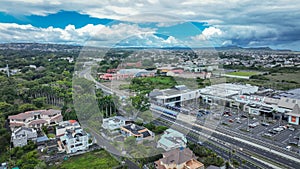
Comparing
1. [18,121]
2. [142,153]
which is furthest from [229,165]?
[18,121]

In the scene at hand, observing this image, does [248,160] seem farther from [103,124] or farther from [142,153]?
[103,124]

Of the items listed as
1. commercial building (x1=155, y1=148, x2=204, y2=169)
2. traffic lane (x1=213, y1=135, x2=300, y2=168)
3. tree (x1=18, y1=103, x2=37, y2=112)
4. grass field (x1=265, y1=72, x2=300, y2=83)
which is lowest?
traffic lane (x1=213, y1=135, x2=300, y2=168)

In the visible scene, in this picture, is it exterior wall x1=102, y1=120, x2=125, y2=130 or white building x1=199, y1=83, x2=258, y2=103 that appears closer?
exterior wall x1=102, y1=120, x2=125, y2=130

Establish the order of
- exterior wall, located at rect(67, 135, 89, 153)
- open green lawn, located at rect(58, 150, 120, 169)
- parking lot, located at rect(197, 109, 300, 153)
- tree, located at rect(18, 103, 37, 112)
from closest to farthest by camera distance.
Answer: open green lawn, located at rect(58, 150, 120, 169) → exterior wall, located at rect(67, 135, 89, 153) → parking lot, located at rect(197, 109, 300, 153) → tree, located at rect(18, 103, 37, 112)

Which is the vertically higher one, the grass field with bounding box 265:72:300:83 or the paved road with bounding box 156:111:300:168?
the grass field with bounding box 265:72:300:83

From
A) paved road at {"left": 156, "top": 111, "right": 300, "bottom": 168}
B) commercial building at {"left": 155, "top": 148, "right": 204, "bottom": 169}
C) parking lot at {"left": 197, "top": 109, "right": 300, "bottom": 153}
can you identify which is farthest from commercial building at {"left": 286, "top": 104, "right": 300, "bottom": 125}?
commercial building at {"left": 155, "top": 148, "right": 204, "bottom": 169}

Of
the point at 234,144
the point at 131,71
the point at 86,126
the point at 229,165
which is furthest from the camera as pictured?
the point at 131,71

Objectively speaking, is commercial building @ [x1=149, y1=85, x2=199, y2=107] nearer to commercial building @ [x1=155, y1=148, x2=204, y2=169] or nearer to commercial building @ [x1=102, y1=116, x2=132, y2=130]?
commercial building @ [x1=102, y1=116, x2=132, y2=130]

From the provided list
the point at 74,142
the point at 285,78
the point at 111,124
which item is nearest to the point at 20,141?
the point at 74,142
